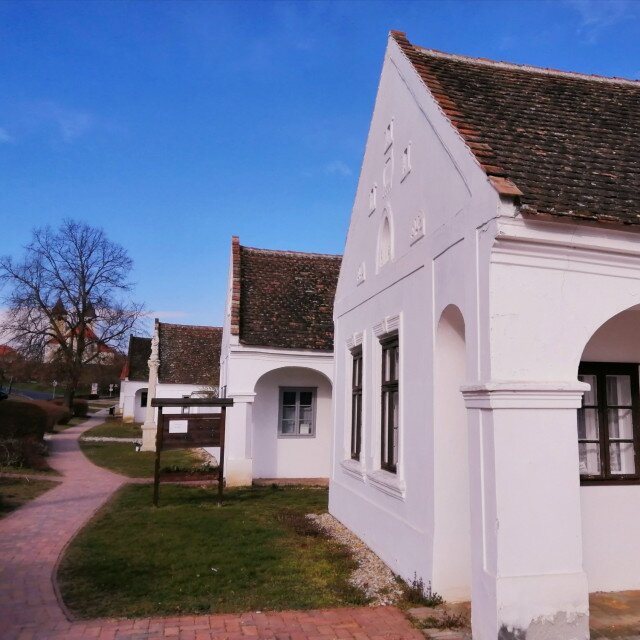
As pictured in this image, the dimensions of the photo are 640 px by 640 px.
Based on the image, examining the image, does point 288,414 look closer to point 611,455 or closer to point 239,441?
point 239,441

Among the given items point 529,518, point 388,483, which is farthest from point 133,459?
point 529,518

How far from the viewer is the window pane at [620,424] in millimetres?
6551

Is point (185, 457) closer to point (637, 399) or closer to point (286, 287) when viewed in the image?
point (286, 287)

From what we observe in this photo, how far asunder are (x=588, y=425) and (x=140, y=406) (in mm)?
40604

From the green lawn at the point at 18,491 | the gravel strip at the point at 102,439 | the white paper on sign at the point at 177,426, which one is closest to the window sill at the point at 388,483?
the white paper on sign at the point at 177,426

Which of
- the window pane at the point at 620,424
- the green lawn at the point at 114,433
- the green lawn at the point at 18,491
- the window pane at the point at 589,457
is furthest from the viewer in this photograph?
the green lawn at the point at 114,433

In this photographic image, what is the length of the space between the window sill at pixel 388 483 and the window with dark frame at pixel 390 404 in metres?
0.12

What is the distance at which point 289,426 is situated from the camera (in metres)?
16.4

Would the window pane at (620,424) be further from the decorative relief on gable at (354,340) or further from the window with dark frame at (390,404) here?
the decorative relief on gable at (354,340)

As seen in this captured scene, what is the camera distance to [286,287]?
669 inches

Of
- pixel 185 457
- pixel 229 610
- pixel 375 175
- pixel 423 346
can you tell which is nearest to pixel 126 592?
pixel 229 610

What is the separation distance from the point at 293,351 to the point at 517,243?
1055cm

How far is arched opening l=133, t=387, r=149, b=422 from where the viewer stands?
140 feet

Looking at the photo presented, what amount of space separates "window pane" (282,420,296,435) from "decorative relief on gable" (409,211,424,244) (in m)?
10.1
